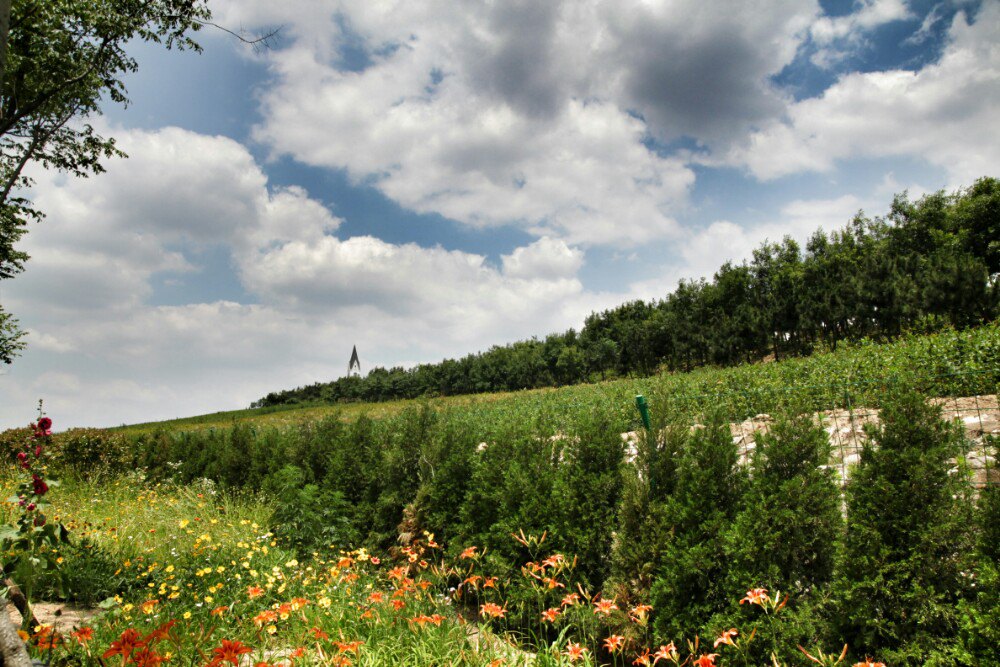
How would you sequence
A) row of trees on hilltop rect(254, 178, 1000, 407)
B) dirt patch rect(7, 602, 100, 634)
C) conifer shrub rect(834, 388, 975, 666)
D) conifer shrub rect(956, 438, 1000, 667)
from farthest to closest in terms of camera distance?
row of trees on hilltop rect(254, 178, 1000, 407) < dirt patch rect(7, 602, 100, 634) < conifer shrub rect(834, 388, 975, 666) < conifer shrub rect(956, 438, 1000, 667)

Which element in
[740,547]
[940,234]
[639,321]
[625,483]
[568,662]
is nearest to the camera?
[568,662]

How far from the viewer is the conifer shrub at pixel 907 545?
2.79 m

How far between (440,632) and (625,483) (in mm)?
1791

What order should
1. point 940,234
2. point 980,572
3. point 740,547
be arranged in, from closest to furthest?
1. point 980,572
2. point 740,547
3. point 940,234

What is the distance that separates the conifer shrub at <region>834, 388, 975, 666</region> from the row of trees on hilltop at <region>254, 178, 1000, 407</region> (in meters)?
27.8

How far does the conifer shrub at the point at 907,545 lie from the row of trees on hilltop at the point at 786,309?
27.8m

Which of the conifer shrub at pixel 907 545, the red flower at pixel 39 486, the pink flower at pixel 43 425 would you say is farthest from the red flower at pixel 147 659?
the conifer shrub at pixel 907 545

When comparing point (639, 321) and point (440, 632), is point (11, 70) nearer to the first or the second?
point (440, 632)

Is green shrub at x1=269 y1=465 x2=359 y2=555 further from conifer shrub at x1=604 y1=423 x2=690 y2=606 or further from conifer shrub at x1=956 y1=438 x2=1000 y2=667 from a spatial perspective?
conifer shrub at x1=956 y1=438 x2=1000 y2=667

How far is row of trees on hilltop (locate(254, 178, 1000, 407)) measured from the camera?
29.6m

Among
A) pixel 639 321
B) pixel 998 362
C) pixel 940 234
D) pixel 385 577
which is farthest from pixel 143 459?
pixel 940 234

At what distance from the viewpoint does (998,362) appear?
9.16m

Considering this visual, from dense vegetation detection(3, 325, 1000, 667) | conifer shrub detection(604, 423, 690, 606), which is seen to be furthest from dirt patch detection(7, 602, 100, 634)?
conifer shrub detection(604, 423, 690, 606)

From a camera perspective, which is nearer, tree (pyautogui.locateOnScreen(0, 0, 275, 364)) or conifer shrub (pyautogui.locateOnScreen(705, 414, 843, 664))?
conifer shrub (pyautogui.locateOnScreen(705, 414, 843, 664))
